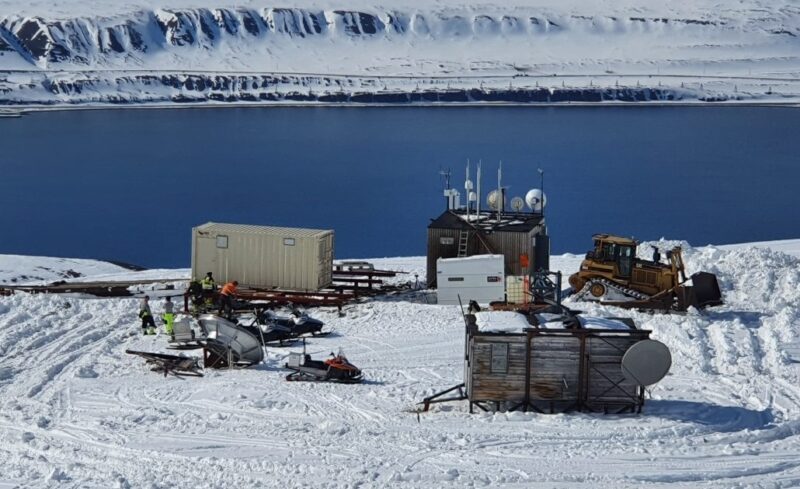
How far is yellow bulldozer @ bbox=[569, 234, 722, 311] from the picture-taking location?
29.6 m

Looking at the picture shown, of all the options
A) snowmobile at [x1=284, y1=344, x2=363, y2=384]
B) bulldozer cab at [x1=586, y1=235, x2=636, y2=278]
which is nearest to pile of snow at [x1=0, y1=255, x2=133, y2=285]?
bulldozer cab at [x1=586, y1=235, x2=636, y2=278]

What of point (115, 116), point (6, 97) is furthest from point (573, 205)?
point (6, 97)

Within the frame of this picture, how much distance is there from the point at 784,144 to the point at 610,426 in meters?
106

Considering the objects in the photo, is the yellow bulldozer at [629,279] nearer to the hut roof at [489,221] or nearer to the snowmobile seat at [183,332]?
the hut roof at [489,221]

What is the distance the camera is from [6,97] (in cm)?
17738

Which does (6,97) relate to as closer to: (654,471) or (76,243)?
(76,243)

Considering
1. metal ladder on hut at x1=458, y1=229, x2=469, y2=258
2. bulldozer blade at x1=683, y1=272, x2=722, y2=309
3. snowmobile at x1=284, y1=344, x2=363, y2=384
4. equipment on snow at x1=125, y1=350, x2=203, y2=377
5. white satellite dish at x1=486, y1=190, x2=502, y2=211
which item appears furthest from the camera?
white satellite dish at x1=486, y1=190, x2=502, y2=211

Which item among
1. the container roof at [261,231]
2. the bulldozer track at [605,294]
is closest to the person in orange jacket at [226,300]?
the container roof at [261,231]

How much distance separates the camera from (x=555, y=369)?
67.7 feet

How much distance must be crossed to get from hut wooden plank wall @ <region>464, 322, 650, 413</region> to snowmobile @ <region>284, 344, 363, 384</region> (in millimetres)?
3138

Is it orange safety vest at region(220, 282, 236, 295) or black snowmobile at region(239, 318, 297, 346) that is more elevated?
orange safety vest at region(220, 282, 236, 295)

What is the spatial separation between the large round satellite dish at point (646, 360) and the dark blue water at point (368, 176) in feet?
129

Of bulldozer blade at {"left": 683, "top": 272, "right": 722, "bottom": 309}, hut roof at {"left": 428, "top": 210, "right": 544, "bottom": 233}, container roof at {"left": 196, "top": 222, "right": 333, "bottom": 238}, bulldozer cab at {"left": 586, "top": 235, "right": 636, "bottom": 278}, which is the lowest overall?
bulldozer blade at {"left": 683, "top": 272, "right": 722, "bottom": 309}

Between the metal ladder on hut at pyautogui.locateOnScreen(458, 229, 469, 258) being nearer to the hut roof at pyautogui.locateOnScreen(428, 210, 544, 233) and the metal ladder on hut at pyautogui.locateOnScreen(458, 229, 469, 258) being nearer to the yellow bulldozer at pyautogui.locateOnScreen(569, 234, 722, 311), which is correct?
the hut roof at pyautogui.locateOnScreen(428, 210, 544, 233)
